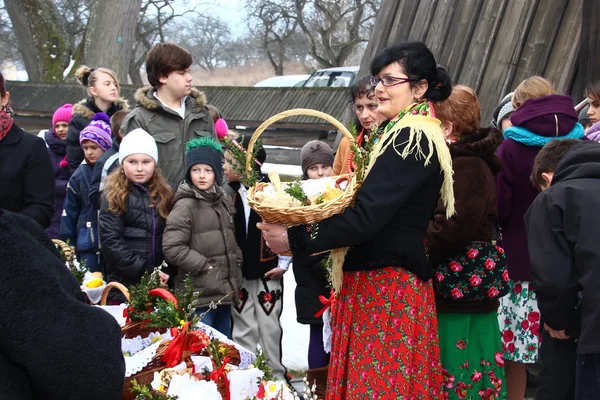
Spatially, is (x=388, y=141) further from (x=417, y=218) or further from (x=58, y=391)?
(x=58, y=391)

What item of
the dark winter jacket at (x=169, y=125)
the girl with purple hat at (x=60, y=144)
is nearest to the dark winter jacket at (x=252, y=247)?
the dark winter jacket at (x=169, y=125)

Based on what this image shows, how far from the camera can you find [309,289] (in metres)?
4.58

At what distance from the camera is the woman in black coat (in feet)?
12.4

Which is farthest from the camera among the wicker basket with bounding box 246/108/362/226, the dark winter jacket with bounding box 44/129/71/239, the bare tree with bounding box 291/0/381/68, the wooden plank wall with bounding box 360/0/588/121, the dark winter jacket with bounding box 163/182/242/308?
the bare tree with bounding box 291/0/381/68

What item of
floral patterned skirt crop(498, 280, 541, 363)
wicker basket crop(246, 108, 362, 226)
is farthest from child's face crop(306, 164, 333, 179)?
wicker basket crop(246, 108, 362, 226)

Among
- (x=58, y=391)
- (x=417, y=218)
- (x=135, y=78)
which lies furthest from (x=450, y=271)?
(x=135, y=78)

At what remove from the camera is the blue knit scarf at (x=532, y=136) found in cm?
419

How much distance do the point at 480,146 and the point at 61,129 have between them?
13.4 ft

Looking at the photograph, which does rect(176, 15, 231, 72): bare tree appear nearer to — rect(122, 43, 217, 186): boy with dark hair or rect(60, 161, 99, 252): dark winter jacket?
rect(60, 161, 99, 252): dark winter jacket

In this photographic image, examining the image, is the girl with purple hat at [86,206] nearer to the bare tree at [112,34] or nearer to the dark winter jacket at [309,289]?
the dark winter jacket at [309,289]

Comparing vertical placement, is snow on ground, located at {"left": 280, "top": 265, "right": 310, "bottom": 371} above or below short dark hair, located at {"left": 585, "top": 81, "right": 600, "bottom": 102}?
below

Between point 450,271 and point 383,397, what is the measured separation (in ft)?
2.94

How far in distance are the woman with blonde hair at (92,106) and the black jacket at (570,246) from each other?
3826 mm

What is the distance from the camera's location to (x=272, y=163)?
34.8ft
